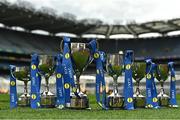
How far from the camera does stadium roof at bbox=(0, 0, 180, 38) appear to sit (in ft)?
152

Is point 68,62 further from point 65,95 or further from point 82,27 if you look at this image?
point 82,27

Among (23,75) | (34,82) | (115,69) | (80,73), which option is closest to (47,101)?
(34,82)

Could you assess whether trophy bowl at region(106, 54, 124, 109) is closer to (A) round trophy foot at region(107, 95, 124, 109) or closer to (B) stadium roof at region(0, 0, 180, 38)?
(A) round trophy foot at region(107, 95, 124, 109)

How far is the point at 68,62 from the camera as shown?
249 inches

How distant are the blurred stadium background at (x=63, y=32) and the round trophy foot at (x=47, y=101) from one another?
121 feet

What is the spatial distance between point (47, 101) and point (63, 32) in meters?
50.8

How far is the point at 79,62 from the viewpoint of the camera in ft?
21.0

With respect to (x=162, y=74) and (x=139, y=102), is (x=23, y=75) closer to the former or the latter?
(x=139, y=102)

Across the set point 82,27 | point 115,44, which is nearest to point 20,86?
point 82,27

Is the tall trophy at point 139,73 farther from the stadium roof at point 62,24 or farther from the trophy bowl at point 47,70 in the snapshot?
the stadium roof at point 62,24

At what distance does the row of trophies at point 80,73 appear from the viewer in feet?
21.1

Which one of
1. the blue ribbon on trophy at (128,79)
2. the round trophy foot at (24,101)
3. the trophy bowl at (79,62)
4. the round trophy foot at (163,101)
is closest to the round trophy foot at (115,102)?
the blue ribbon on trophy at (128,79)

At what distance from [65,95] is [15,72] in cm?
196

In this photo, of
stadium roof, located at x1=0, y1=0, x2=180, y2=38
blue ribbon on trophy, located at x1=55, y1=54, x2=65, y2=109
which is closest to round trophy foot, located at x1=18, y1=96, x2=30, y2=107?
blue ribbon on trophy, located at x1=55, y1=54, x2=65, y2=109
